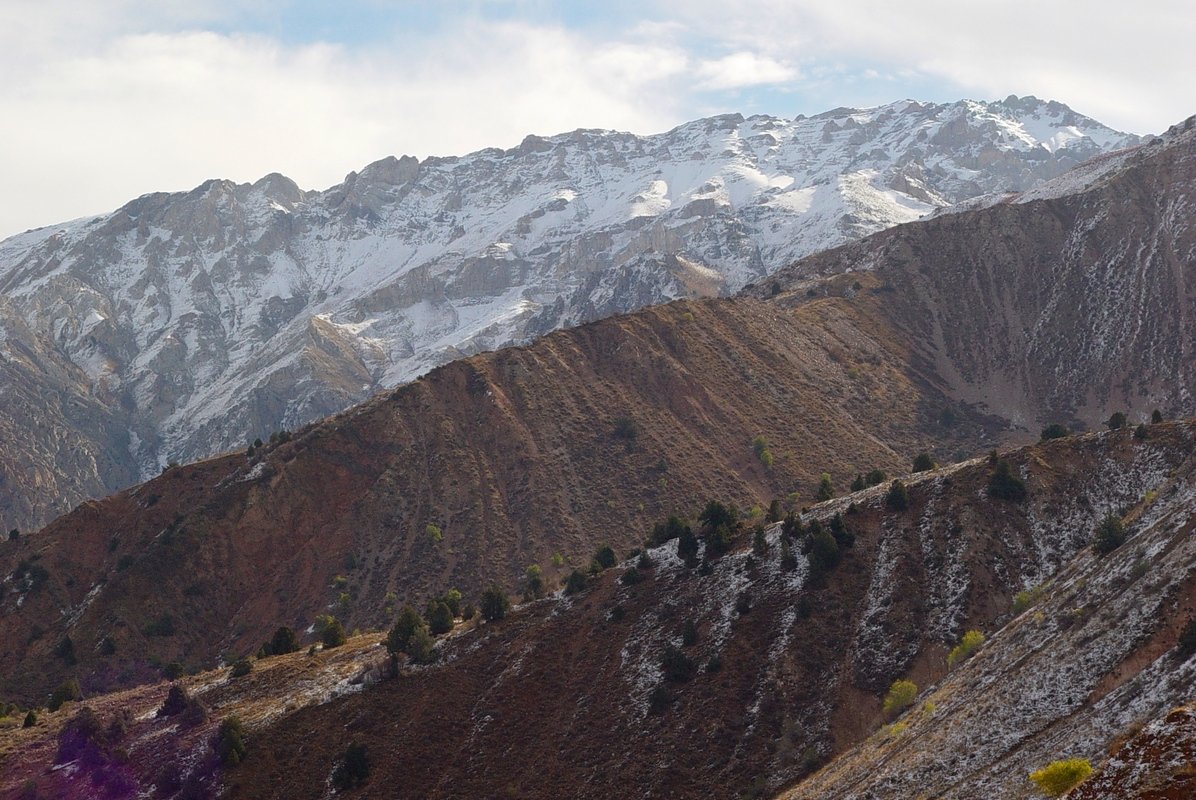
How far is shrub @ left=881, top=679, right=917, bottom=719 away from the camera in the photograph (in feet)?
194

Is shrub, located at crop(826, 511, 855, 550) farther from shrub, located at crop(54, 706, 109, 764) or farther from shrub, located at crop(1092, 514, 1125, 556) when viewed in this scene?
shrub, located at crop(54, 706, 109, 764)

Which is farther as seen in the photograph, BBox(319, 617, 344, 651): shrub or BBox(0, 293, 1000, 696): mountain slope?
BBox(0, 293, 1000, 696): mountain slope

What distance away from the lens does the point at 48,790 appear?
7069cm

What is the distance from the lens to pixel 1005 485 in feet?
259

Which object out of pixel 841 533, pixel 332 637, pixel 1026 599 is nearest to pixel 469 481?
pixel 332 637

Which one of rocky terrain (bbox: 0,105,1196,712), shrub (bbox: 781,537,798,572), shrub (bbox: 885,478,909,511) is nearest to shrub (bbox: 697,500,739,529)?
shrub (bbox: 781,537,798,572)

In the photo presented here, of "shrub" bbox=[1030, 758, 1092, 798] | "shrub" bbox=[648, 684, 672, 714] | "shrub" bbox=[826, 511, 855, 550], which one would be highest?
"shrub" bbox=[1030, 758, 1092, 798]

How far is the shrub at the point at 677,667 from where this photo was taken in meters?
70.3

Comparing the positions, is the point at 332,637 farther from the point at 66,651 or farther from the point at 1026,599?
the point at 1026,599

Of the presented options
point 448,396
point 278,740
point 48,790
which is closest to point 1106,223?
point 448,396

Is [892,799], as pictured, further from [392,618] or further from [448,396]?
[448,396]

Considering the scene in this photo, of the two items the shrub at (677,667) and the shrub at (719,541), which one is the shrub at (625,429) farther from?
the shrub at (677,667)

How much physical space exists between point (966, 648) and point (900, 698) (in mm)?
5101

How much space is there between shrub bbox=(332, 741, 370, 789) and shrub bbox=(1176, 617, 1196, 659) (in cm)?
4726
